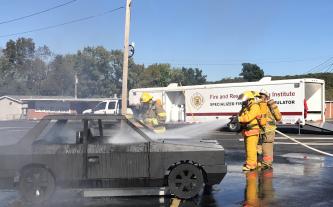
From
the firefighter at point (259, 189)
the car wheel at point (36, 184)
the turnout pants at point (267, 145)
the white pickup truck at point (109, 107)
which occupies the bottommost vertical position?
the firefighter at point (259, 189)

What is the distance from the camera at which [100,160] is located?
7.34 m

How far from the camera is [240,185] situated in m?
8.66

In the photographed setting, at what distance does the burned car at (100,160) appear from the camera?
7246mm

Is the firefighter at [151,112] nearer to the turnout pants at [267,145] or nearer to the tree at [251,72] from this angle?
the turnout pants at [267,145]

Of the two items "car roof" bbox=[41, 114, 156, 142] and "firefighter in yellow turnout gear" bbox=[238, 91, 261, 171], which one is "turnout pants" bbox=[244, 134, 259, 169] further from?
"car roof" bbox=[41, 114, 156, 142]

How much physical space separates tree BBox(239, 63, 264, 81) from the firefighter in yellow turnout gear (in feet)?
211

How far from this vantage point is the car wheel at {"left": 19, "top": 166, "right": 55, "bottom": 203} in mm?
7203

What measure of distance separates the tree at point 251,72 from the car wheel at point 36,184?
222 feet

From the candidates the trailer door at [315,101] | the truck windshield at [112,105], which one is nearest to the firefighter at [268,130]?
the trailer door at [315,101]

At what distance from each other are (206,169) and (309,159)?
594cm

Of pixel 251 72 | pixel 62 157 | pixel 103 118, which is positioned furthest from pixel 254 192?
pixel 251 72

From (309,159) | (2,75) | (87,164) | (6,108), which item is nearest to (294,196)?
(87,164)

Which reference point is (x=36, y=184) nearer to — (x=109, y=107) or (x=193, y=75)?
(x=109, y=107)

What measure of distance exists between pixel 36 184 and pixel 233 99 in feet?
58.6
